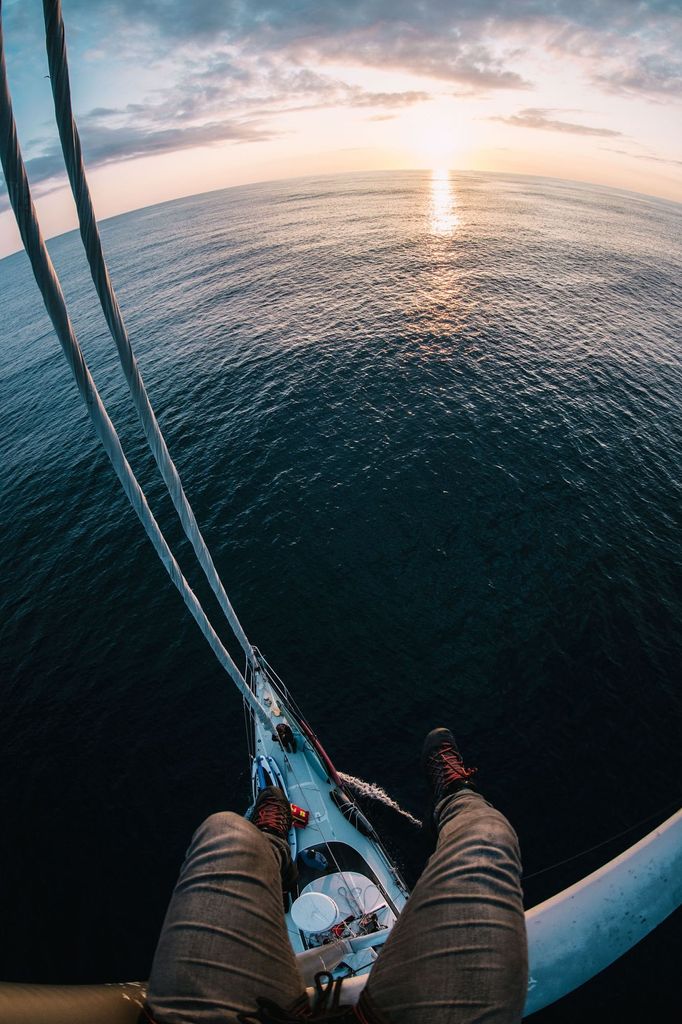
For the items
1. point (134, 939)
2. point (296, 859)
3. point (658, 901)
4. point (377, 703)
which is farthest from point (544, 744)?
point (134, 939)

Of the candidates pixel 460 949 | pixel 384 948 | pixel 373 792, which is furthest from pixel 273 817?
A: pixel 373 792

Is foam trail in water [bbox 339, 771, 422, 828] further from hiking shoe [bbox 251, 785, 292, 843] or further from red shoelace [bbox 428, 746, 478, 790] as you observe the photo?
hiking shoe [bbox 251, 785, 292, 843]

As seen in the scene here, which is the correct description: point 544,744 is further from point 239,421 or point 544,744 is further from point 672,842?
point 239,421

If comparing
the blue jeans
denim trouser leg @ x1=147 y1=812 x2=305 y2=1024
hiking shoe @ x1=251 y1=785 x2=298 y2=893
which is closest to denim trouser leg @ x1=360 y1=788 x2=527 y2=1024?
the blue jeans

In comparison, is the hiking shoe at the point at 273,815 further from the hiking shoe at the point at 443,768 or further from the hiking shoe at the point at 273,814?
the hiking shoe at the point at 443,768

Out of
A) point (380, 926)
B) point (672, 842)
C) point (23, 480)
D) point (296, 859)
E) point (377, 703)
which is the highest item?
point (23, 480)
